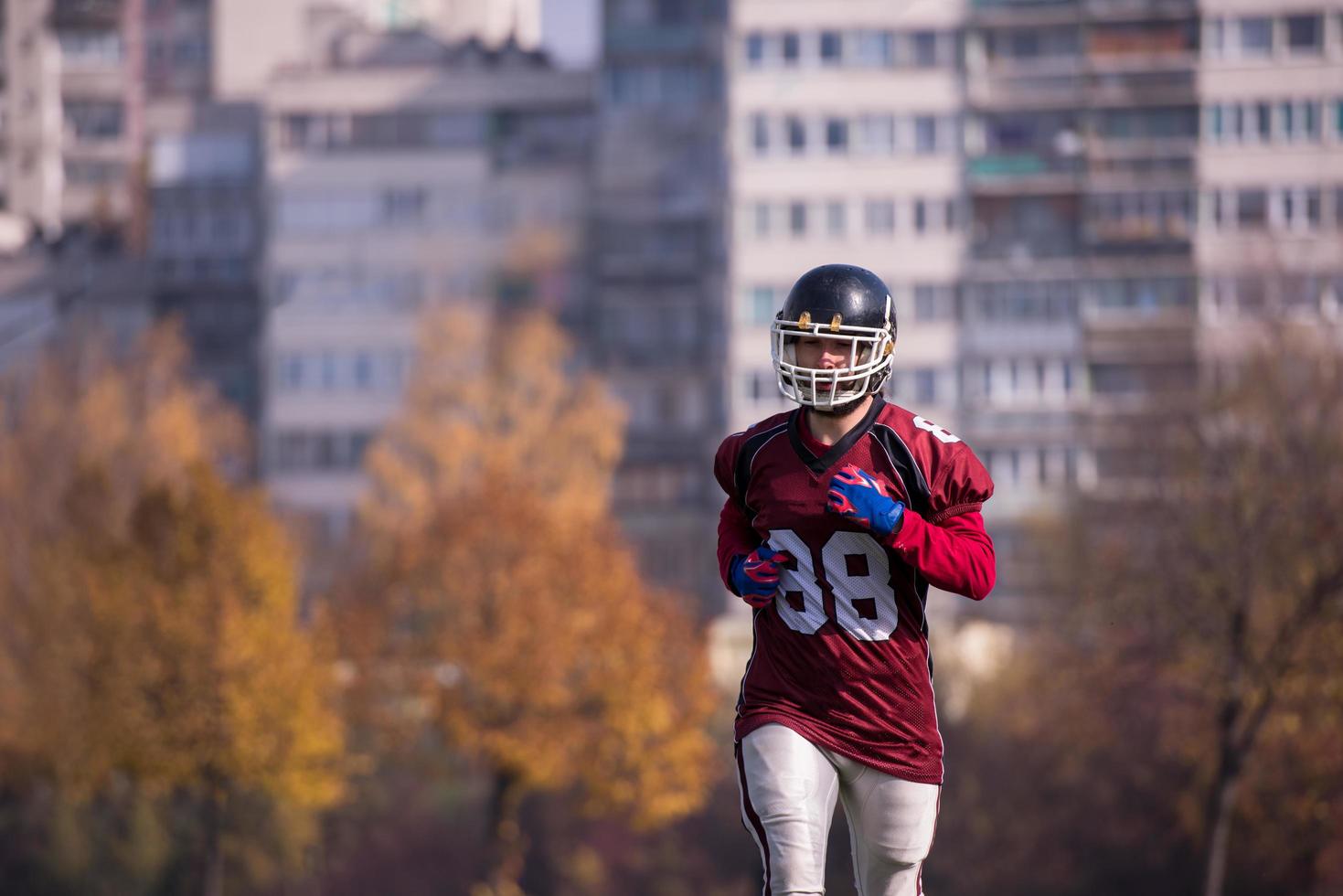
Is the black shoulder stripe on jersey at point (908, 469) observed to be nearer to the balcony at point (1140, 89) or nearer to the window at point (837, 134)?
the window at point (837, 134)

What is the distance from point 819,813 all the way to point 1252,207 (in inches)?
3388

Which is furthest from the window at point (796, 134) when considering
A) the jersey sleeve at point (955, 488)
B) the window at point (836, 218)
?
the jersey sleeve at point (955, 488)

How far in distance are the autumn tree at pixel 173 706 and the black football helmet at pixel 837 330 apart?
42048 millimetres

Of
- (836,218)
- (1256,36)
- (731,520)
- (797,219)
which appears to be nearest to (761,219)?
(797,219)

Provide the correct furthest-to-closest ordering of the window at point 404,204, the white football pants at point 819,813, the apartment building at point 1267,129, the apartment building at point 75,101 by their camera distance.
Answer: the apartment building at point 75,101 < the window at point 404,204 < the apartment building at point 1267,129 < the white football pants at point 819,813

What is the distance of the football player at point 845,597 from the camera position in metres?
10.0

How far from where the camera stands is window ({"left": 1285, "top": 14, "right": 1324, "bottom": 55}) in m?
92.2

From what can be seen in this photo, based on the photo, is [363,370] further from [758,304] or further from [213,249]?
[758,304]

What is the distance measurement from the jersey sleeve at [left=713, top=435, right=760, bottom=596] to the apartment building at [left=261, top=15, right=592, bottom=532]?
90175mm

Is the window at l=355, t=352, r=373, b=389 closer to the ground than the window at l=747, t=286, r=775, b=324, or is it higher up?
closer to the ground

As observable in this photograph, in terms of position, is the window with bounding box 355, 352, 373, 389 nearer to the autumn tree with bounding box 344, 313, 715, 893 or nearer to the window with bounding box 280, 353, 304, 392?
the window with bounding box 280, 353, 304, 392

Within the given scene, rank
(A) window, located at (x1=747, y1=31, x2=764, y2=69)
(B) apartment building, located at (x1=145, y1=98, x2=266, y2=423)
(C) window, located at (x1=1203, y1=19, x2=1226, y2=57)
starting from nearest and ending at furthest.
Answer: (C) window, located at (x1=1203, y1=19, x2=1226, y2=57) → (A) window, located at (x1=747, y1=31, x2=764, y2=69) → (B) apartment building, located at (x1=145, y1=98, x2=266, y2=423)

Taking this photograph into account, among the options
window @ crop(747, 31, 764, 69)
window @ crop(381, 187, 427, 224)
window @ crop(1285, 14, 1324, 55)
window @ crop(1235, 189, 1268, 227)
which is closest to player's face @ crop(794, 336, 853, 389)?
window @ crop(747, 31, 764, 69)

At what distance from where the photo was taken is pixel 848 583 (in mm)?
10266
